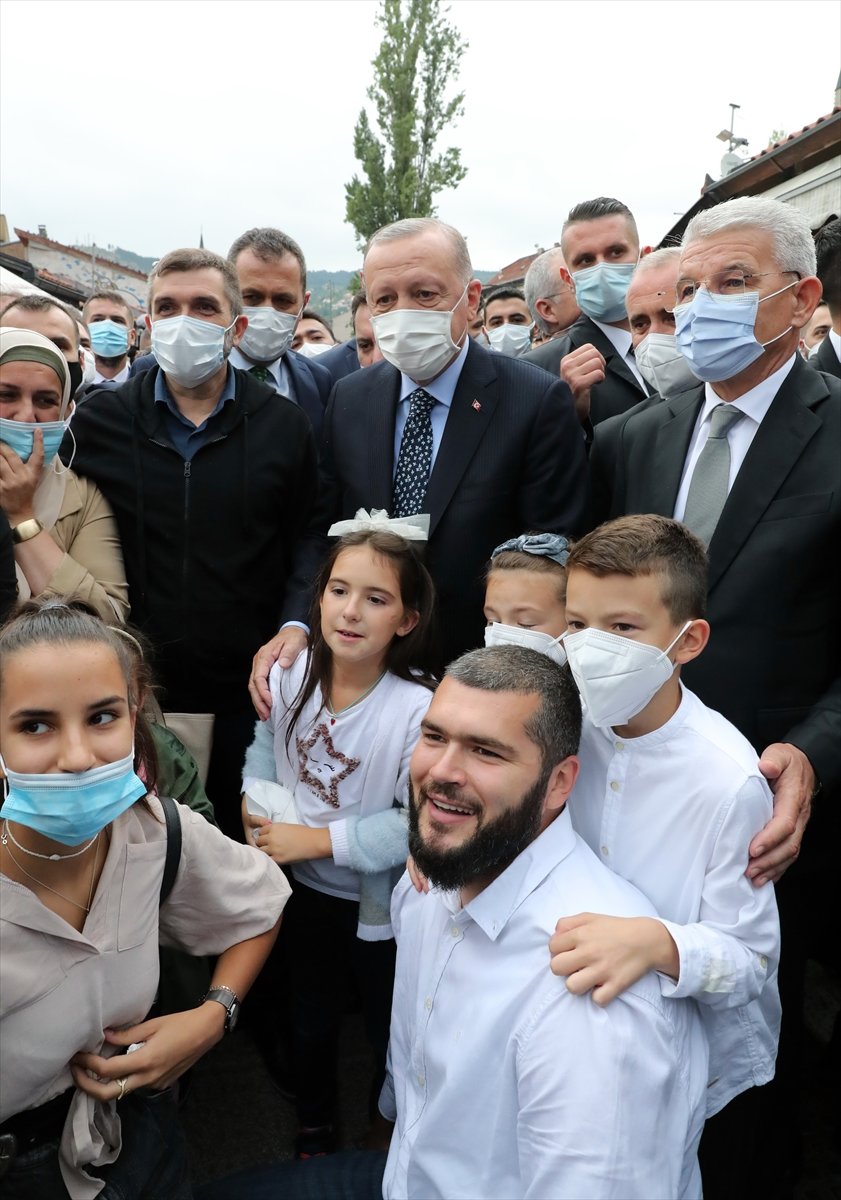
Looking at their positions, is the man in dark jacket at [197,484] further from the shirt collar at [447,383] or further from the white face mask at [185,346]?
the shirt collar at [447,383]

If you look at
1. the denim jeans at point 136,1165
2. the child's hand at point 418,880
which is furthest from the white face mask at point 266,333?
the denim jeans at point 136,1165

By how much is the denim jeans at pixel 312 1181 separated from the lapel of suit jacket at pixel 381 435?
6.71ft

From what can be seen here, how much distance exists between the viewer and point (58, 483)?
3.03 m

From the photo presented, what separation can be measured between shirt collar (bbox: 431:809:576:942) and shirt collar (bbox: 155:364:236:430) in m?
2.08

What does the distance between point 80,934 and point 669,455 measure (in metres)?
2.20

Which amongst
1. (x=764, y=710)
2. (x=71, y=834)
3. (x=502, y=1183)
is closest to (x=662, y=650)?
(x=764, y=710)

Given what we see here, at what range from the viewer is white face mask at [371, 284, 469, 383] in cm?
312

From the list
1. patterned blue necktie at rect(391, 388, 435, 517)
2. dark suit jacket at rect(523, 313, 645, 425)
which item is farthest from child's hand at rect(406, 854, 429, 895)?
dark suit jacket at rect(523, 313, 645, 425)

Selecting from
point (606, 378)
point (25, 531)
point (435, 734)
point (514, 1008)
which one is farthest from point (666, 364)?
point (514, 1008)

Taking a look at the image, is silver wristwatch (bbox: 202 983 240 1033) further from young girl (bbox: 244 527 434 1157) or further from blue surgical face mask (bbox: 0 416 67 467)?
blue surgical face mask (bbox: 0 416 67 467)

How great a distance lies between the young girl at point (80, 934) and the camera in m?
1.76

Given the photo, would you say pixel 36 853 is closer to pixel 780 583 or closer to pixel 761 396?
pixel 780 583

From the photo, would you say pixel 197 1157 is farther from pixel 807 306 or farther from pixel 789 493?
pixel 807 306

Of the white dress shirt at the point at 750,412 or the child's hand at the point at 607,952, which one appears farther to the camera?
the white dress shirt at the point at 750,412
